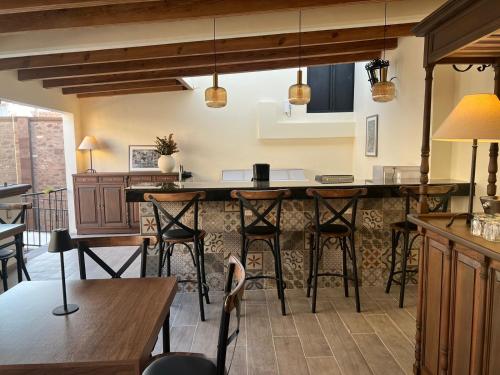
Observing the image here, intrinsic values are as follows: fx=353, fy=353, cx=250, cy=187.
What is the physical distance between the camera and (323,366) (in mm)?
2314

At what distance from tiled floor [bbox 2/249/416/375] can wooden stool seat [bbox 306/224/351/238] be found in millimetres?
683

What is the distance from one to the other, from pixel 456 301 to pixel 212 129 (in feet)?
18.8

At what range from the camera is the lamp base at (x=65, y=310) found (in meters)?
1.46

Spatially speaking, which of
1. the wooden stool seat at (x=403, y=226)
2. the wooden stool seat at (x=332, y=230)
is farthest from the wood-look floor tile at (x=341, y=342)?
the wooden stool seat at (x=403, y=226)

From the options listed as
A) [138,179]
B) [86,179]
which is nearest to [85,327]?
[138,179]

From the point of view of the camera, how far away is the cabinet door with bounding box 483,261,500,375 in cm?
142

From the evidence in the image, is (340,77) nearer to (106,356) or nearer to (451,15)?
(451,15)

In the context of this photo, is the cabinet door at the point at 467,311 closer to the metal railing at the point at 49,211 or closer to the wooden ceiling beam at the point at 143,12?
the wooden ceiling beam at the point at 143,12

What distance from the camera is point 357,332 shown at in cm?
275

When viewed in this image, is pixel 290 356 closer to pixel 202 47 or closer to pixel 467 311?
pixel 467 311

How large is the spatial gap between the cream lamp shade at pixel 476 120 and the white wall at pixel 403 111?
2550 mm

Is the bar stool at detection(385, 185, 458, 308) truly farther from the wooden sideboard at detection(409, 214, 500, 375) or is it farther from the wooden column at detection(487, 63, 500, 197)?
the wooden sideboard at detection(409, 214, 500, 375)

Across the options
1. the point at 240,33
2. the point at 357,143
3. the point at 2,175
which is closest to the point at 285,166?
the point at 357,143

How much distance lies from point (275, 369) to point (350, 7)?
10.9 feet
